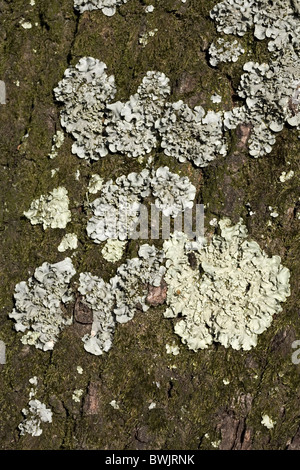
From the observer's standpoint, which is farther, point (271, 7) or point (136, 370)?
point (136, 370)

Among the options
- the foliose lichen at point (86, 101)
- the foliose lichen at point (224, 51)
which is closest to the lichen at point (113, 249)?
the foliose lichen at point (86, 101)

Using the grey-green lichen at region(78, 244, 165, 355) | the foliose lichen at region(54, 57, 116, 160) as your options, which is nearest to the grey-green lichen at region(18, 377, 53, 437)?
the grey-green lichen at region(78, 244, 165, 355)

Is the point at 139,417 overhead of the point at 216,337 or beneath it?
beneath

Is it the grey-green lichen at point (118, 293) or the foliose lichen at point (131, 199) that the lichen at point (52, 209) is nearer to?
the foliose lichen at point (131, 199)

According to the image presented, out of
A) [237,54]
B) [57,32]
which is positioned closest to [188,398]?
[237,54]

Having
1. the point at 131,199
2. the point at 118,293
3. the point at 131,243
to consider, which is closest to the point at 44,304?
the point at 118,293

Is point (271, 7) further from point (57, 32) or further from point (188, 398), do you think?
point (188, 398)
